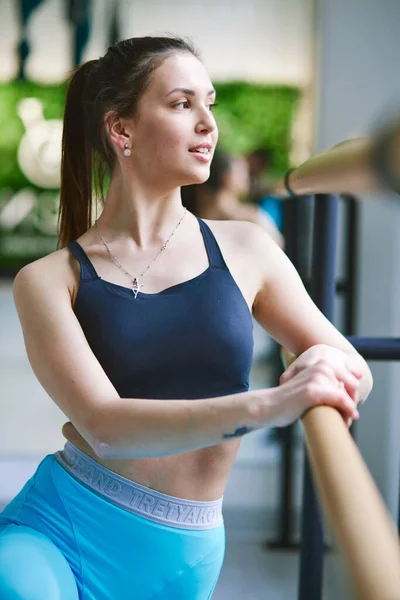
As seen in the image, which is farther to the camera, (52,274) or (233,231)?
(233,231)

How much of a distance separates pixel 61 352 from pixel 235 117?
14.0 ft

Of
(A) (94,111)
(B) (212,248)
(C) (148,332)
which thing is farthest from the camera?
(A) (94,111)

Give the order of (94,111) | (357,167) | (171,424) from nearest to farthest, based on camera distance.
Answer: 1. (357,167)
2. (171,424)
3. (94,111)

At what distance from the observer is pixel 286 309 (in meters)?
1.27

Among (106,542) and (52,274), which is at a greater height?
(52,274)

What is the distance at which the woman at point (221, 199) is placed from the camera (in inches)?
147

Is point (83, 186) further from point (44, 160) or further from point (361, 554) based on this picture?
point (44, 160)

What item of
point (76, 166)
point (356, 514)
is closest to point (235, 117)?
point (76, 166)

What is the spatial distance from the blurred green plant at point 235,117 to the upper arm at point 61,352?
3981 millimetres

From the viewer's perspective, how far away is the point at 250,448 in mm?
4637

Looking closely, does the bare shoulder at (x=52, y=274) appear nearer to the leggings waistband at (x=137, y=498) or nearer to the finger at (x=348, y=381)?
the leggings waistband at (x=137, y=498)

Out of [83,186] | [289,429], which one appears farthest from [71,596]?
[289,429]

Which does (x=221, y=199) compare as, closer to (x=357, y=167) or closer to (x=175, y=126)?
(x=175, y=126)

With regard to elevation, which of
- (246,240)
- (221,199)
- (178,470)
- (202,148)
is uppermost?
(202,148)
